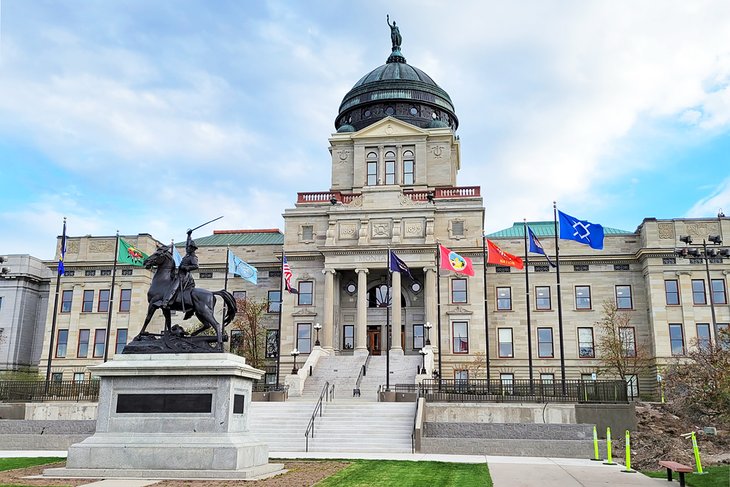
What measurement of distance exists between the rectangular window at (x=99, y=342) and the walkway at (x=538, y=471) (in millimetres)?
30767

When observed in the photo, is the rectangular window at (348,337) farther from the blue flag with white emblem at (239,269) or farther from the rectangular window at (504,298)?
the blue flag with white emblem at (239,269)

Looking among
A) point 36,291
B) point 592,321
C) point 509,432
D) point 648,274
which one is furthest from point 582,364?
point 36,291

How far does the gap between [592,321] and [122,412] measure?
4204cm

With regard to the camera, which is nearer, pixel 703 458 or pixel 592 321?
pixel 703 458

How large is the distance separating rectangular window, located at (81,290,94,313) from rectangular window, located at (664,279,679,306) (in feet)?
142

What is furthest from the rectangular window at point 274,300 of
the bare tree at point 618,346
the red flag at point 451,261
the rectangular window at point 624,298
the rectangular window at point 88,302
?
the rectangular window at point 624,298

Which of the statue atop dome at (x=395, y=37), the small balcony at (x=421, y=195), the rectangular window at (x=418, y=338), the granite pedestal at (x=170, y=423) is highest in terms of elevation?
the statue atop dome at (x=395, y=37)

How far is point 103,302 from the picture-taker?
54906 mm

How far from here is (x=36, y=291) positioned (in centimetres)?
6044

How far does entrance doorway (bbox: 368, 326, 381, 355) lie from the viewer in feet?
170

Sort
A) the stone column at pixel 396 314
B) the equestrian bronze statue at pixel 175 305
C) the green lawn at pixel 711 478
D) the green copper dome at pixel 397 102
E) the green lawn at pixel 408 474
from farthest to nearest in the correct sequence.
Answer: the green copper dome at pixel 397 102, the stone column at pixel 396 314, the equestrian bronze statue at pixel 175 305, the green lawn at pixel 711 478, the green lawn at pixel 408 474

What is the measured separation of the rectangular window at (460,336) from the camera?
49094 millimetres

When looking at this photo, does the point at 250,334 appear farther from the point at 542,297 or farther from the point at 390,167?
the point at 542,297

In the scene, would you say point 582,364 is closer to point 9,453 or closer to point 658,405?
point 658,405
